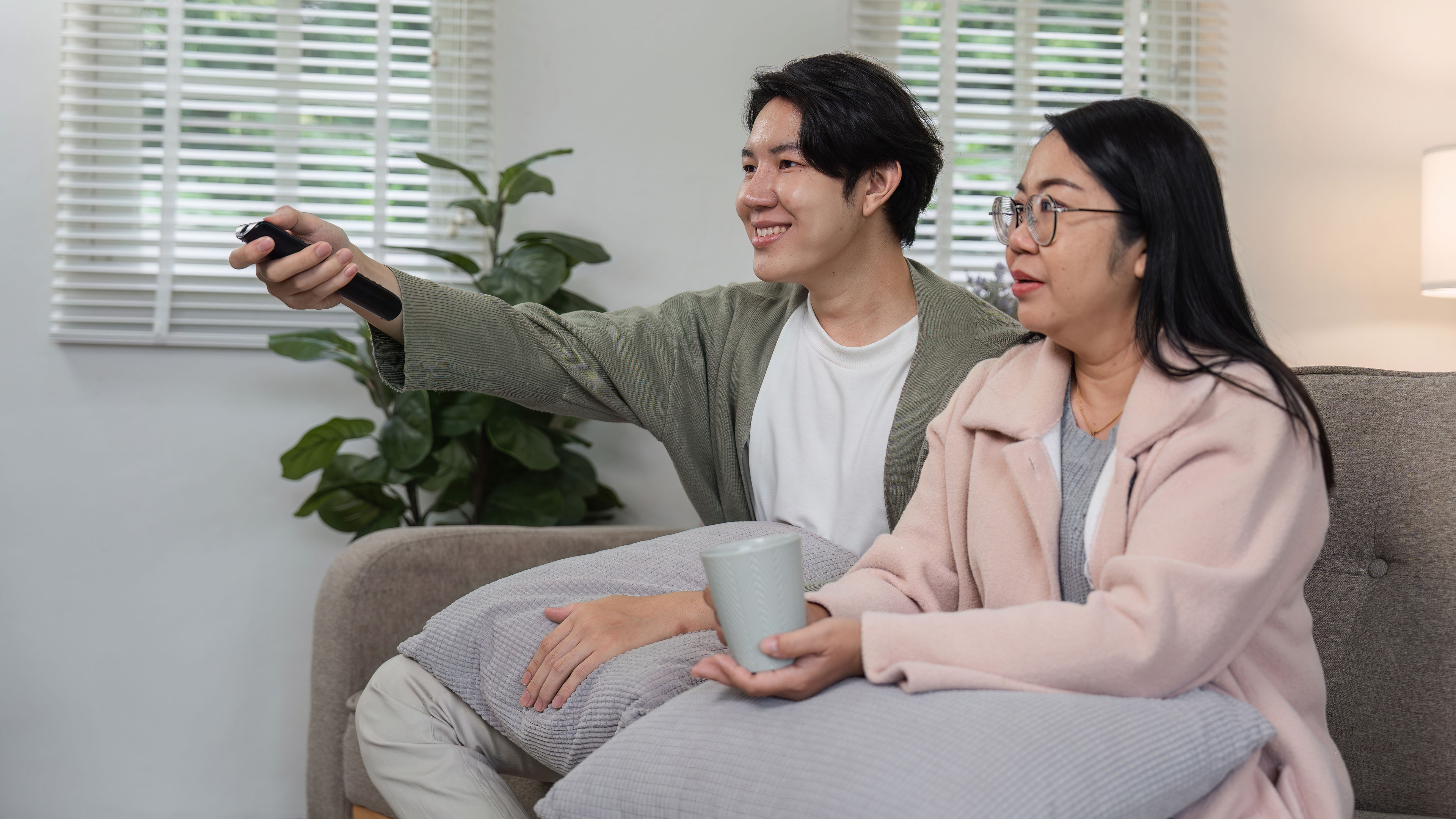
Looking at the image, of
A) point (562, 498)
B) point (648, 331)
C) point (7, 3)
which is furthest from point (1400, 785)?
point (7, 3)

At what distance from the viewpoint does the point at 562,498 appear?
211 cm

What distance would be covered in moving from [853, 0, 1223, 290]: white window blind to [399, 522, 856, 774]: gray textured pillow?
1437 mm

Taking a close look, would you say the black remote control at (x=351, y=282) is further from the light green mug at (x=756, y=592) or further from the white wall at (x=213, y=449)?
the white wall at (x=213, y=449)

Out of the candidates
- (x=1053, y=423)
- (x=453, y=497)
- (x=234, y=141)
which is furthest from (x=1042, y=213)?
(x=234, y=141)

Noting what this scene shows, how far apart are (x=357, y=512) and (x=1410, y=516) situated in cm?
177

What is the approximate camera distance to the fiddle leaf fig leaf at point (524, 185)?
2100 mm

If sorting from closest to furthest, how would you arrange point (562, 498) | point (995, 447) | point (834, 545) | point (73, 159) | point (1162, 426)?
1. point (1162, 426)
2. point (995, 447)
3. point (834, 545)
4. point (562, 498)
5. point (73, 159)

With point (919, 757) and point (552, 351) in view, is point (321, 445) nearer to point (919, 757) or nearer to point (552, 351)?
point (552, 351)

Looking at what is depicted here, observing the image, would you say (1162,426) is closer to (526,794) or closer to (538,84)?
(526,794)

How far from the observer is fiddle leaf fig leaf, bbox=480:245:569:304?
2.01 metres

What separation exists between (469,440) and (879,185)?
1.05 m

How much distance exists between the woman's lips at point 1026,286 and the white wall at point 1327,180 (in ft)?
5.89

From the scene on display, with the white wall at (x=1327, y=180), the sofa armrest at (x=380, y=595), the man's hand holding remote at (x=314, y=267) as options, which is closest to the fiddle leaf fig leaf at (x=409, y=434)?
the sofa armrest at (x=380, y=595)

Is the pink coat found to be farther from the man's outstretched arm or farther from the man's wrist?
the man's outstretched arm
